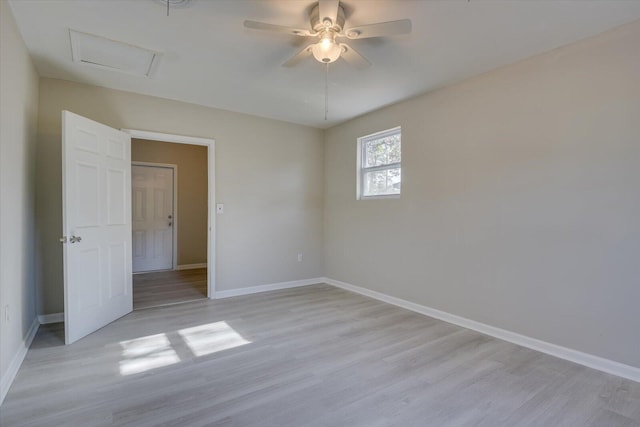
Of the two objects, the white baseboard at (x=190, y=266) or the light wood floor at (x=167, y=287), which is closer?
the light wood floor at (x=167, y=287)

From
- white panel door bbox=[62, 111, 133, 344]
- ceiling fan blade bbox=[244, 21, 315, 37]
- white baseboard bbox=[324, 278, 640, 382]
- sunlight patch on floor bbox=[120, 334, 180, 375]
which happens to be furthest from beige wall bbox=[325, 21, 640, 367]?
white panel door bbox=[62, 111, 133, 344]

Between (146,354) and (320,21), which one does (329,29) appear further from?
(146,354)

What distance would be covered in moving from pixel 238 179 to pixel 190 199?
275 centimetres

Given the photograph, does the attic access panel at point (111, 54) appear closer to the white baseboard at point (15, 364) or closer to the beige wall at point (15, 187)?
the beige wall at point (15, 187)

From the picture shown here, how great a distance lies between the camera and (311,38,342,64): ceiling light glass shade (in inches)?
83.7

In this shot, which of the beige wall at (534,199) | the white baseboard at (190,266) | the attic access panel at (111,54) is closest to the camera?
the beige wall at (534,199)

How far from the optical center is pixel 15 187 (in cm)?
236

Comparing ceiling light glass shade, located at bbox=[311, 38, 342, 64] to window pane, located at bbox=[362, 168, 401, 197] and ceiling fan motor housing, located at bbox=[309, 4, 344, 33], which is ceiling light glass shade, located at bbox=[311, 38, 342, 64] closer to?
ceiling fan motor housing, located at bbox=[309, 4, 344, 33]

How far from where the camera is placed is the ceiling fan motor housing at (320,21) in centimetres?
204

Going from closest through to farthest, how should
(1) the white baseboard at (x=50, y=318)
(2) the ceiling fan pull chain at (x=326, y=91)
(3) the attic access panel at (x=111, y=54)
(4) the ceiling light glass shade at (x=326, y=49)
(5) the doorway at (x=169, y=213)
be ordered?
(4) the ceiling light glass shade at (x=326, y=49) < (3) the attic access panel at (x=111, y=54) < (2) the ceiling fan pull chain at (x=326, y=91) < (1) the white baseboard at (x=50, y=318) < (5) the doorway at (x=169, y=213)

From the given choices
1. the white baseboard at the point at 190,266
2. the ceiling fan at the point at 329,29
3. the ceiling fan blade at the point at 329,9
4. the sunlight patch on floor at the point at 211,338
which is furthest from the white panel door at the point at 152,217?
the ceiling fan blade at the point at 329,9

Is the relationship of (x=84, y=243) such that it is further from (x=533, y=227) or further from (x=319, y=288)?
(x=533, y=227)

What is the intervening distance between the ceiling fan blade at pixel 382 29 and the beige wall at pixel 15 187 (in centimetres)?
218

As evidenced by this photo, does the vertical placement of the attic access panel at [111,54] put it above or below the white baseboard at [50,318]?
above
